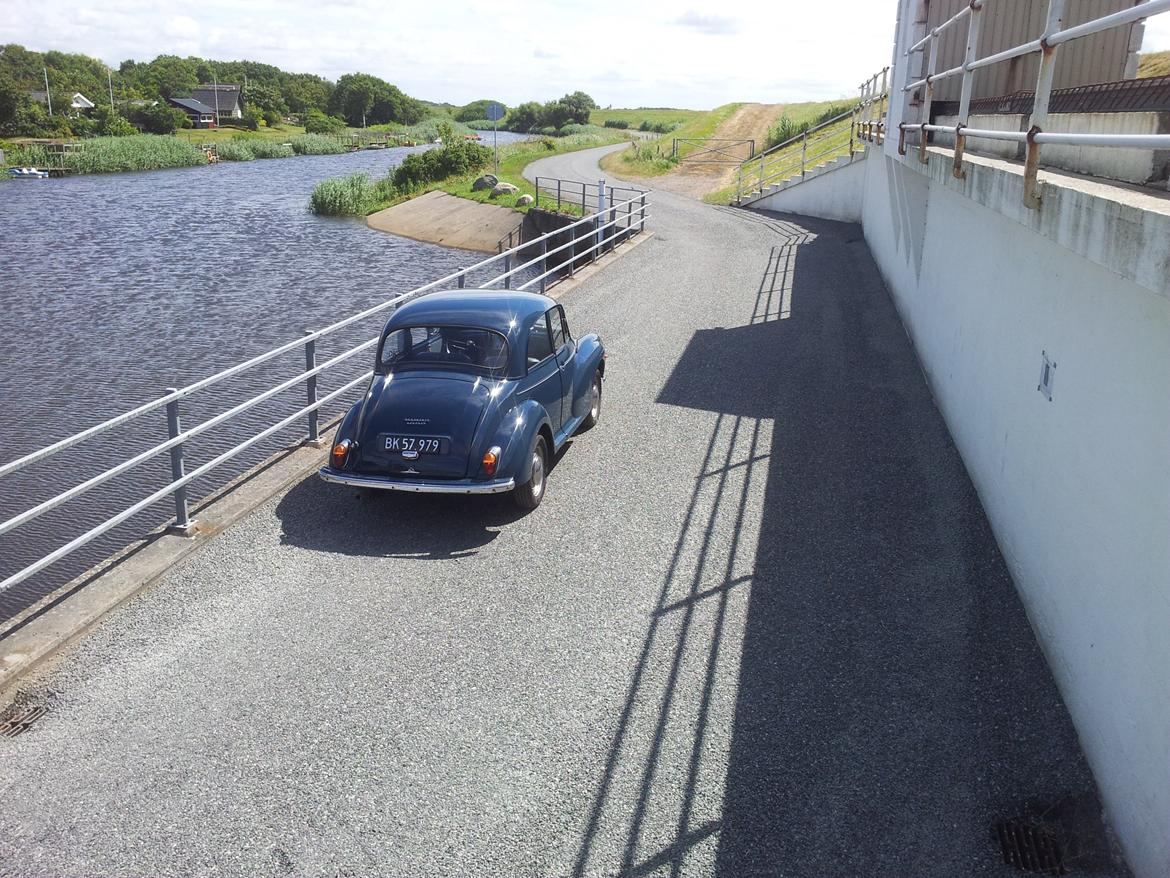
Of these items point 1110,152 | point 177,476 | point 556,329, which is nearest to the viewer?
point 1110,152

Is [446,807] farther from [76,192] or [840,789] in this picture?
[76,192]

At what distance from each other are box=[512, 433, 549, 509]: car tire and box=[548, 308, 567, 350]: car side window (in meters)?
1.22

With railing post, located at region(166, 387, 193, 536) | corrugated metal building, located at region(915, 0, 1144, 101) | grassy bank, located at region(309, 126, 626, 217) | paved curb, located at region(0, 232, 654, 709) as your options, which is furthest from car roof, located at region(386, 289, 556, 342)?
grassy bank, located at region(309, 126, 626, 217)

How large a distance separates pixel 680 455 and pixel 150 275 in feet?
74.0

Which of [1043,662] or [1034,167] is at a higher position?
[1034,167]

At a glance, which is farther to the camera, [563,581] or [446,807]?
[563,581]

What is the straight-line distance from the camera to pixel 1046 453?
630cm

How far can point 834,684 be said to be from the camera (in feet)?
18.9

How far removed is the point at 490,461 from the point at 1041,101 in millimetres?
4499

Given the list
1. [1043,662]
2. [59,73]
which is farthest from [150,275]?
[59,73]

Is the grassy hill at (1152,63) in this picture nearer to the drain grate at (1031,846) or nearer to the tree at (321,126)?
the drain grate at (1031,846)

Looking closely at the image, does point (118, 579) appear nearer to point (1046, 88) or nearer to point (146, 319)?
point (1046, 88)

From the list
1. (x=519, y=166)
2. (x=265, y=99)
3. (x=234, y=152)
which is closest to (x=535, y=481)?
(x=519, y=166)

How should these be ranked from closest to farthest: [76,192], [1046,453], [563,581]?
1. [1046,453]
2. [563,581]
3. [76,192]
